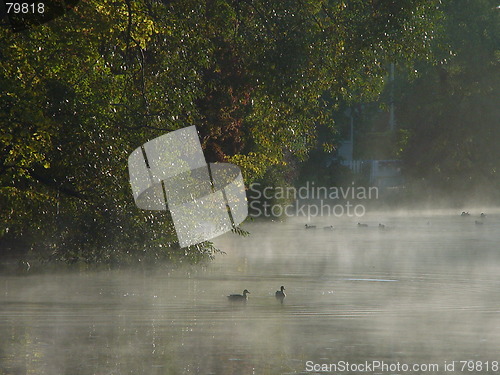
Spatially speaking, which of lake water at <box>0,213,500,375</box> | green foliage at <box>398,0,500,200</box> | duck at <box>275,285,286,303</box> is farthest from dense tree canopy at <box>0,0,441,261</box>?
green foliage at <box>398,0,500,200</box>

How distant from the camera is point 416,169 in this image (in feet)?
266

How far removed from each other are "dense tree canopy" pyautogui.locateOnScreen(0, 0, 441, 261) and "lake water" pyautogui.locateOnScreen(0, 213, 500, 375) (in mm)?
1360

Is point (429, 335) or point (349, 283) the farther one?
point (349, 283)

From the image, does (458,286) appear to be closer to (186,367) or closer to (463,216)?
(186,367)

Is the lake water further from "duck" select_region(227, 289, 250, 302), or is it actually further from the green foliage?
the green foliage

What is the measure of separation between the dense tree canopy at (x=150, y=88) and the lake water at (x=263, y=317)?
1.36m

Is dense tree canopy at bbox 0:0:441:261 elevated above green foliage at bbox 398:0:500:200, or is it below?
below

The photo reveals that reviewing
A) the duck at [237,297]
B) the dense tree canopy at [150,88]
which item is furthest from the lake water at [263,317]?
the dense tree canopy at [150,88]

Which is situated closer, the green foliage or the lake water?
the lake water

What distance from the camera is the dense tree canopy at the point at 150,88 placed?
696 inches

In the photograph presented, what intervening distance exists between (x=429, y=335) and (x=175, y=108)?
7278 mm

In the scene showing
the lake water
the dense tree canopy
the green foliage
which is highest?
the green foliage

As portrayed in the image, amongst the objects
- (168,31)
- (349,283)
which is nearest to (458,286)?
(349,283)

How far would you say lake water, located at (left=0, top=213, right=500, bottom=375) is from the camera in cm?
1570
